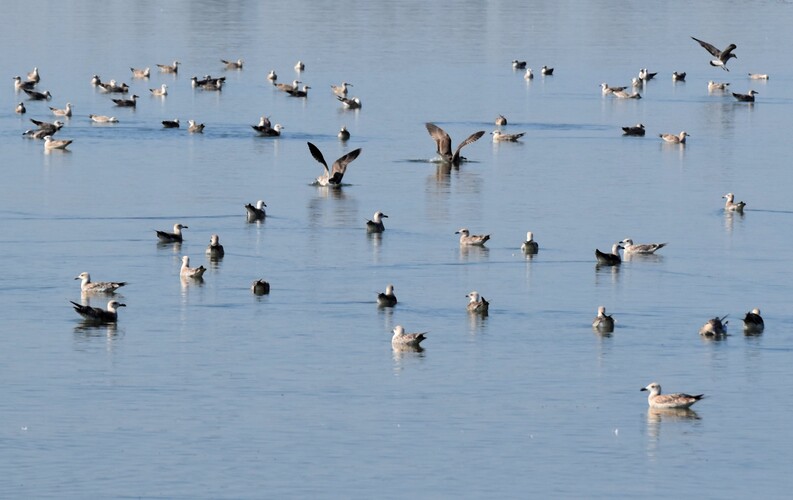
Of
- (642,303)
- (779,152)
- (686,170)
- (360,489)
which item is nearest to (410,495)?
(360,489)

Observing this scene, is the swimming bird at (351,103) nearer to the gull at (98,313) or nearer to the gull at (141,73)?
the gull at (141,73)

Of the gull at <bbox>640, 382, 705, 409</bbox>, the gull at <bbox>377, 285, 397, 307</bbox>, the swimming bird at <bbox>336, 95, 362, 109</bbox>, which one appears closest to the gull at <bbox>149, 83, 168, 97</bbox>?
the swimming bird at <bbox>336, 95, 362, 109</bbox>

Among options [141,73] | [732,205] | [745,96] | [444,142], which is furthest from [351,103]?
[732,205]

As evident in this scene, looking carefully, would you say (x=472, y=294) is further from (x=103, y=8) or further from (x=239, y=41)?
(x=103, y=8)

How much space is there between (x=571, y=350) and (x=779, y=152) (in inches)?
1017

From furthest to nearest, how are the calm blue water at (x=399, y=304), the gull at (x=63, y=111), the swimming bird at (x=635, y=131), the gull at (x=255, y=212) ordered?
the gull at (x=63, y=111), the swimming bird at (x=635, y=131), the gull at (x=255, y=212), the calm blue water at (x=399, y=304)

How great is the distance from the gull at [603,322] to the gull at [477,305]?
1.94 metres

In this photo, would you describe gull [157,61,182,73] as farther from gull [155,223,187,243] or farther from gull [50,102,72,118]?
gull [155,223,187,243]

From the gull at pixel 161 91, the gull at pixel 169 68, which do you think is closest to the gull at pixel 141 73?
the gull at pixel 169 68

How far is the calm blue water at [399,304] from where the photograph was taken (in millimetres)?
21172

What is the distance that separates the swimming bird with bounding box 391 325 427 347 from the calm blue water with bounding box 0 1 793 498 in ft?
0.89

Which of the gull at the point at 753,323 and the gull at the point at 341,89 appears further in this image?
the gull at the point at 341,89

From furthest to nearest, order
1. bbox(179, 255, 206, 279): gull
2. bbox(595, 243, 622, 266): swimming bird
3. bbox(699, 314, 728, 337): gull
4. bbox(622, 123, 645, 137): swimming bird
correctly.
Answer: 1. bbox(622, 123, 645, 137): swimming bird
2. bbox(595, 243, 622, 266): swimming bird
3. bbox(179, 255, 206, 279): gull
4. bbox(699, 314, 728, 337): gull

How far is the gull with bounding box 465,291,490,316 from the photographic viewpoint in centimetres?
2862
